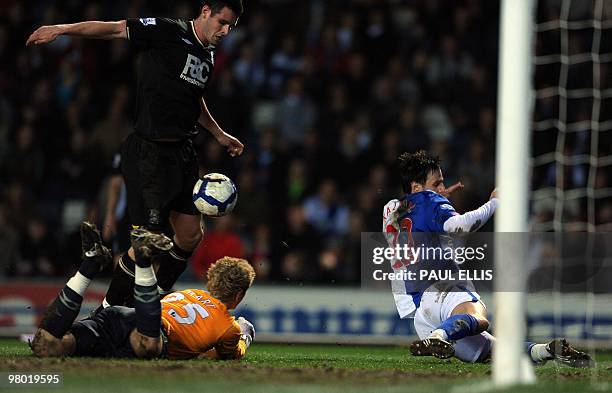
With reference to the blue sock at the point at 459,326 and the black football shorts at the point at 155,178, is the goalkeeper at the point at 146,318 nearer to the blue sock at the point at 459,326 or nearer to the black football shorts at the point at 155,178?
the black football shorts at the point at 155,178

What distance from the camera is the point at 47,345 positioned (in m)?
6.57

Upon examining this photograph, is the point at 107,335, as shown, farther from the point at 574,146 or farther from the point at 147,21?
the point at 574,146

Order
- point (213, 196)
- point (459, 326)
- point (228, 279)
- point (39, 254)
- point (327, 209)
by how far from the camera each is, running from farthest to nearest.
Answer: point (327, 209) → point (39, 254) → point (213, 196) → point (459, 326) → point (228, 279)

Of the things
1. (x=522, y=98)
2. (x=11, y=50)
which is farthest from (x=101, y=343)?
(x=11, y=50)

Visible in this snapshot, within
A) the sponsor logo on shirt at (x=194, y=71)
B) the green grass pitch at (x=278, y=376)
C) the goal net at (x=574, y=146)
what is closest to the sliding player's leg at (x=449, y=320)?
the green grass pitch at (x=278, y=376)

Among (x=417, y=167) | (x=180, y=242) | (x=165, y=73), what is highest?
(x=165, y=73)

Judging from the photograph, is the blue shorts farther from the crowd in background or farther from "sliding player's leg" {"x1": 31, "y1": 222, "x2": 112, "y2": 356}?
the crowd in background

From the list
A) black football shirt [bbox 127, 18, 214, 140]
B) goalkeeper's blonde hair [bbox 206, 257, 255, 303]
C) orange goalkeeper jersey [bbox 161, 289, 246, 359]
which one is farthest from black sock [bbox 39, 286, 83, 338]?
black football shirt [bbox 127, 18, 214, 140]

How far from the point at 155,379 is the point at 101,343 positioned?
49.7 inches

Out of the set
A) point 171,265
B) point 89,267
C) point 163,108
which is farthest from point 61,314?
point 163,108

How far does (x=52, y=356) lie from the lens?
6.60 meters

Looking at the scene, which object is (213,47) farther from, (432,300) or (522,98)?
(522,98)

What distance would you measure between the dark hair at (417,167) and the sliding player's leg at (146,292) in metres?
2.08

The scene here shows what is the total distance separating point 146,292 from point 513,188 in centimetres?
229
